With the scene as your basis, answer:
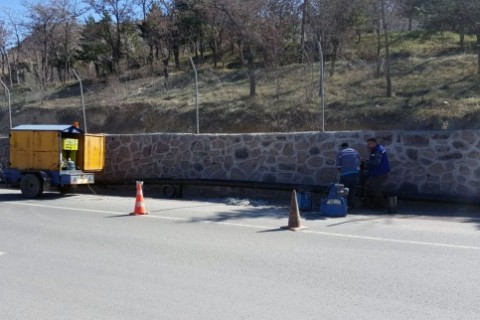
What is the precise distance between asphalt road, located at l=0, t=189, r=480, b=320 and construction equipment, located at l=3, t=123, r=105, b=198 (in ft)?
13.4

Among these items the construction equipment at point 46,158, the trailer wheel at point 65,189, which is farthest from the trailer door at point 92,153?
the trailer wheel at point 65,189

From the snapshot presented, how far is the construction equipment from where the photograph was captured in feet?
54.9

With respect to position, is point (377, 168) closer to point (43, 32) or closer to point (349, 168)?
point (349, 168)

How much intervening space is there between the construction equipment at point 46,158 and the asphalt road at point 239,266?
4074mm

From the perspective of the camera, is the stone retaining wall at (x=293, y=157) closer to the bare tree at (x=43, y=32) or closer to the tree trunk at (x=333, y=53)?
the tree trunk at (x=333, y=53)

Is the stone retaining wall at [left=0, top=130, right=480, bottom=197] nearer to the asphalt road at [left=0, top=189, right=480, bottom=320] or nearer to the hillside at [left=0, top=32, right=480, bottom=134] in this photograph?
the asphalt road at [left=0, top=189, right=480, bottom=320]

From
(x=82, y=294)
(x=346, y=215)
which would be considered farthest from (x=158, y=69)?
(x=82, y=294)

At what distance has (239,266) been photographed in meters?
7.75

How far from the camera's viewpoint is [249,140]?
16484 millimetres

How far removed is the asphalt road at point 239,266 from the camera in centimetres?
591

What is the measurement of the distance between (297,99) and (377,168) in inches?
338

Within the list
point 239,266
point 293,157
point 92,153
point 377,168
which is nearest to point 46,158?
point 92,153

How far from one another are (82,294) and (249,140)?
10.5m

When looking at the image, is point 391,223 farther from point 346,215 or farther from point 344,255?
point 344,255
